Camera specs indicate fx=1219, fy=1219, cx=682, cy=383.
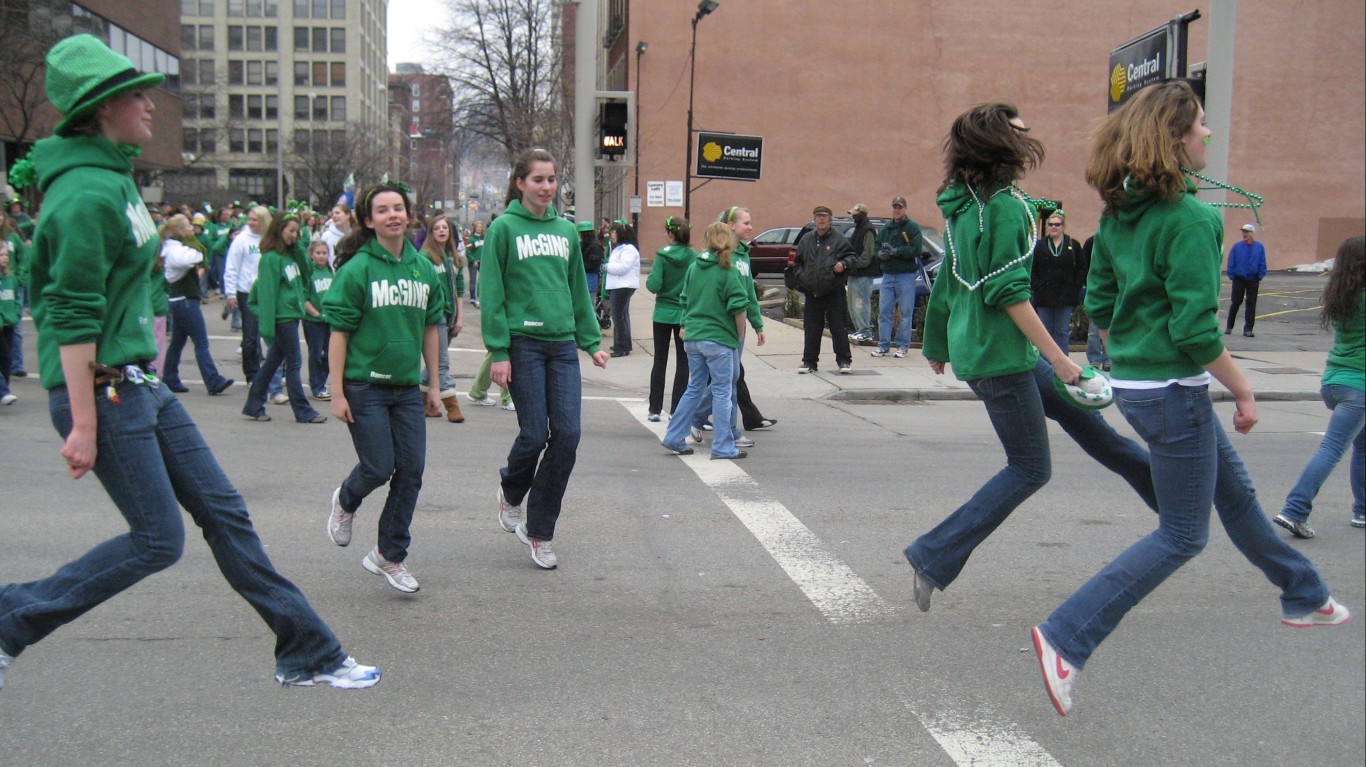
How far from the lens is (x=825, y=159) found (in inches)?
1673

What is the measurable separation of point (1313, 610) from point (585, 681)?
97.7 inches

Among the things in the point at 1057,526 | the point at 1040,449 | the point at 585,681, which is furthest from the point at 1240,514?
the point at 1057,526

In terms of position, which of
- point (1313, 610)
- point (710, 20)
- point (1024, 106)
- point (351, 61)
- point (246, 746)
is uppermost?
point (351, 61)

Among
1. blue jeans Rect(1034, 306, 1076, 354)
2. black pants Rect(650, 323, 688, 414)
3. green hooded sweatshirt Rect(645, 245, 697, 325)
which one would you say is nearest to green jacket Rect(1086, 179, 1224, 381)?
black pants Rect(650, 323, 688, 414)

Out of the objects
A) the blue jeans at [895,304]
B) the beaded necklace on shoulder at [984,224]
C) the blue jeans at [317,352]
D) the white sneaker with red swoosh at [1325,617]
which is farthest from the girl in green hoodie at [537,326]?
the blue jeans at [895,304]

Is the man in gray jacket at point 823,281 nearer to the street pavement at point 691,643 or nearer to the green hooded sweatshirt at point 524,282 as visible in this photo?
the street pavement at point 691,643

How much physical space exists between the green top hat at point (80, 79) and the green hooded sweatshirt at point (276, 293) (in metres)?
7.46

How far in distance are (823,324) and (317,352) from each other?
5.86m

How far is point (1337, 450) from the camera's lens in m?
6.41

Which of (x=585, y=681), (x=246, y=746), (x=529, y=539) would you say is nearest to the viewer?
(x=246, y=746)

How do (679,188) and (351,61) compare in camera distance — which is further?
(351,61)

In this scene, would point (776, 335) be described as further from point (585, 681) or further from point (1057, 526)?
point (585, 681)

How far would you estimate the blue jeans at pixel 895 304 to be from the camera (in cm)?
1552

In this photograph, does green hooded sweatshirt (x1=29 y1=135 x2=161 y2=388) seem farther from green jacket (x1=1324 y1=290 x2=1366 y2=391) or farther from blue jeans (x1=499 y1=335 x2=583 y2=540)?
green jacket (x1=1324 y1=290 x2=1366 y2=391)
